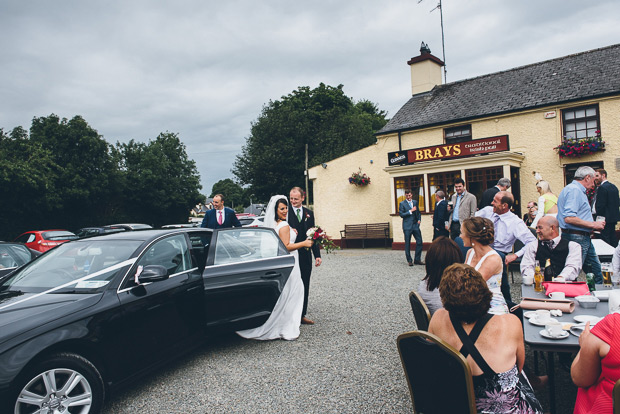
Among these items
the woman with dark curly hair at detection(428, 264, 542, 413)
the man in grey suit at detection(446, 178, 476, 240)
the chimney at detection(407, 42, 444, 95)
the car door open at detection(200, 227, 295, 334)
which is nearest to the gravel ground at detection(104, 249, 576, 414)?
the car door open at detection(200, 227, 295, 334)

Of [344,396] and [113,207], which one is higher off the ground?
[113,207]

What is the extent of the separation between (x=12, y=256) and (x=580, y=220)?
888 cm

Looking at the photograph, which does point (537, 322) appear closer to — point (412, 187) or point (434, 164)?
point (434, 164)

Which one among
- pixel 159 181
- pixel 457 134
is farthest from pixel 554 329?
pixel 159 181

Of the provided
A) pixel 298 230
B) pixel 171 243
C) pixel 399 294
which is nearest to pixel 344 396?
pixel 171 243

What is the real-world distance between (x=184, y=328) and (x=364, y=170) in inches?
601

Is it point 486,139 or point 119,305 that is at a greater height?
point 486,139

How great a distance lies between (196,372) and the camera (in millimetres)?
4316

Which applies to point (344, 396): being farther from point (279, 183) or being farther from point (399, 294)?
point (279, 183)

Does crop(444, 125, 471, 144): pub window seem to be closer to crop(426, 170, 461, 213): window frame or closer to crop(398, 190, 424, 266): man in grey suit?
crop(426, 170, 461, 213): window frame

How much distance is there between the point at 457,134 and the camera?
1659 cm

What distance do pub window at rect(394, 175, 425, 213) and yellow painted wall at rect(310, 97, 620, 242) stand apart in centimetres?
28

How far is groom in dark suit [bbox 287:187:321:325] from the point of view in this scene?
591 cm

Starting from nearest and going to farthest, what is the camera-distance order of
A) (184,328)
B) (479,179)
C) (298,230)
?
(184,328) → (298,230) → (479,179)
